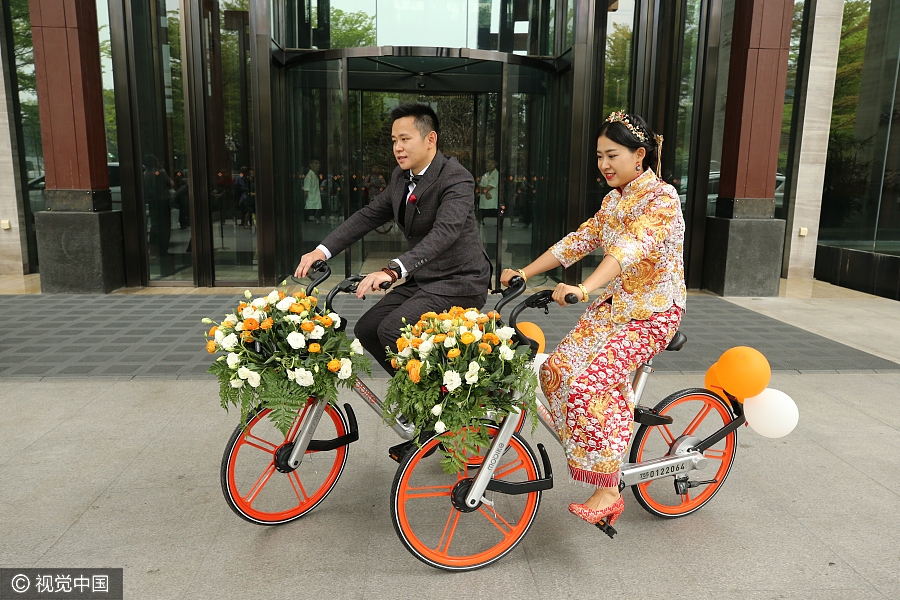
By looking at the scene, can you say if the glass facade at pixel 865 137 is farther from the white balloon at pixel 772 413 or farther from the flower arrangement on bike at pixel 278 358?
the flower arrangement on bike at pixel 278 358

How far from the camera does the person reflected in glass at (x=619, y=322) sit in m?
2.82

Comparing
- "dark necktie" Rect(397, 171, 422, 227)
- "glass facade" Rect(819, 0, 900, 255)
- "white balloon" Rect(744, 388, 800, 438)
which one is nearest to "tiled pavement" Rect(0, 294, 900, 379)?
"white balloon" Rect(744, 388, 800, 438)

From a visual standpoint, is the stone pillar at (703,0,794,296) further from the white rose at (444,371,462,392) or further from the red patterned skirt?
the white rose at (444,371,462,392)

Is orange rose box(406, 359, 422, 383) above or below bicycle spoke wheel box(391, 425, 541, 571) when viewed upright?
above

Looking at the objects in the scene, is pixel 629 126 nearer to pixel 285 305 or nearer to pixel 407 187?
pixel 407 187

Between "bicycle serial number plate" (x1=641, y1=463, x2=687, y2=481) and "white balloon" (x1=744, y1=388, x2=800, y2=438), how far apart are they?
0.40 meters

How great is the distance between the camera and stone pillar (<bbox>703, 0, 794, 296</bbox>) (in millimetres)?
8609

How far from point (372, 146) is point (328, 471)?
21.8 ft

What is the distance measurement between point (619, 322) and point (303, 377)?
1.35 meters

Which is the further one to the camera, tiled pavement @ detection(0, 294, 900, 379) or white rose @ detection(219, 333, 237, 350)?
tiled pavement @ detection(0, 294, 900, 379)

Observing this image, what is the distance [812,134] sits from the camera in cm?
1038

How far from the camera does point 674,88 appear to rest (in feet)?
31.0

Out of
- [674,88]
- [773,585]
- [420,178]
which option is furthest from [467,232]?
[674,88]

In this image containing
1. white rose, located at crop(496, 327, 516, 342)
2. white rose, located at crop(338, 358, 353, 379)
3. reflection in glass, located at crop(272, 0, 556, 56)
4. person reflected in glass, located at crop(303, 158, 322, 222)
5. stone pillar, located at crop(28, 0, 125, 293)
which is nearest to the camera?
white rose, located at crop(496, 327, 516, 342)
